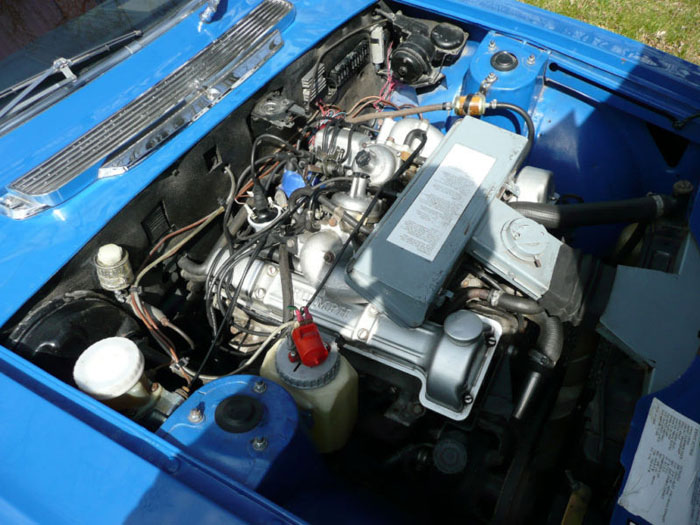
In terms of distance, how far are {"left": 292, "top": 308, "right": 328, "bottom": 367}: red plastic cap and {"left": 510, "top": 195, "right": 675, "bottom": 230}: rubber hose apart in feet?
2.25

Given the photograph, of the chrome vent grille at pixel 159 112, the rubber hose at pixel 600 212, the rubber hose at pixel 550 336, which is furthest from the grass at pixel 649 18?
Result: the rubber hose at pixel 550 336

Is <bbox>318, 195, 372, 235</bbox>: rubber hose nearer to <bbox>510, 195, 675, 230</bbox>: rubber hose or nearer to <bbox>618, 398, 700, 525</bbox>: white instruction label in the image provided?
<bbox>510, 195, 675, 230</bbox>: rubber hose

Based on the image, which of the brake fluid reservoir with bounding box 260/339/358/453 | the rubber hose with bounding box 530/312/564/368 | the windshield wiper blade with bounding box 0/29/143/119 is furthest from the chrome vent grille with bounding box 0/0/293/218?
the rubber hose with bounding box 530/312/564/368

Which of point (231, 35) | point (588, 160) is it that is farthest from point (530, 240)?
point (231, 35)

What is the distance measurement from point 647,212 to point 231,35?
1.37 meters

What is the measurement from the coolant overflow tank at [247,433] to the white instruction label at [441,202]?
47cm

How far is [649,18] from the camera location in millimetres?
3820

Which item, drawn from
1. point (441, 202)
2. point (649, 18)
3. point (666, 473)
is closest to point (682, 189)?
point (441, 202)

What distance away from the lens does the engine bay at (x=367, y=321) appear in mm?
1238

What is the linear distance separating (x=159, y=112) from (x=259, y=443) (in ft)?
3.20

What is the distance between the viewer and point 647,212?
150cm

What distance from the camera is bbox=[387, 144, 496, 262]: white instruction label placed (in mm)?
1317

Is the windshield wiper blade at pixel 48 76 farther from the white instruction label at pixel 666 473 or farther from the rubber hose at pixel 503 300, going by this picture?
the white instruction label at pixel 666 473

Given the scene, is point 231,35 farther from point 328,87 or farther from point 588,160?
point 588,160
